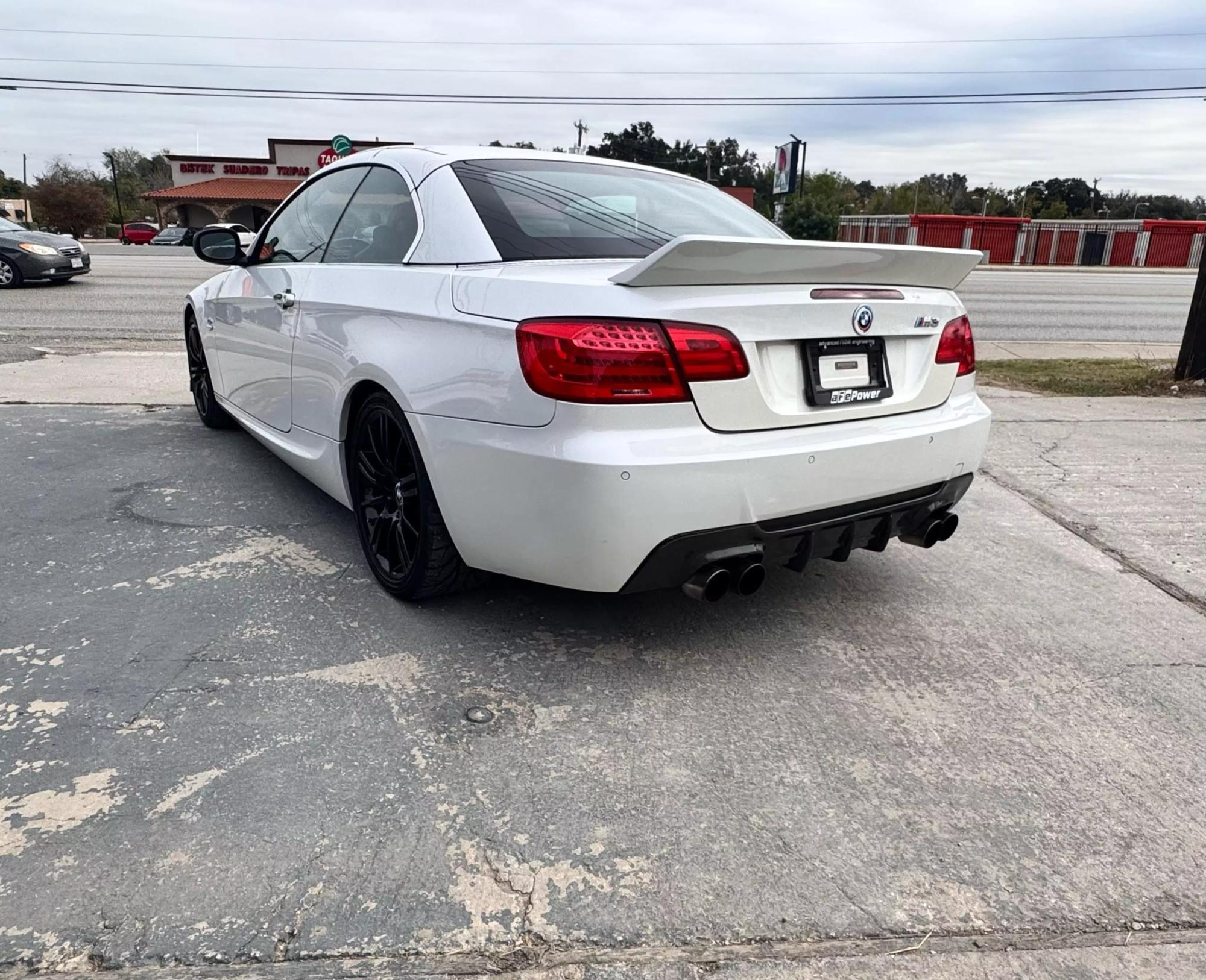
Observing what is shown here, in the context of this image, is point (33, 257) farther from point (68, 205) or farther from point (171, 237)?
point (68, 205)

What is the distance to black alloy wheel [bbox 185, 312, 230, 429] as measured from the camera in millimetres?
5602

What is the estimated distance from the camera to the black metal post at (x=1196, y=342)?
799 centimetres

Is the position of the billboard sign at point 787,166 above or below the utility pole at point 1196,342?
above

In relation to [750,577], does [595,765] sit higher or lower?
lower

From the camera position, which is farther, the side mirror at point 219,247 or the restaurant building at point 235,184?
the restaurant building at point 235,184

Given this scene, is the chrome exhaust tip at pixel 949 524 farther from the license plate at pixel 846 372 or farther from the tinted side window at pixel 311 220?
the tinted side window at pixel 311 220

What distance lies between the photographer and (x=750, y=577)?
2678 mm

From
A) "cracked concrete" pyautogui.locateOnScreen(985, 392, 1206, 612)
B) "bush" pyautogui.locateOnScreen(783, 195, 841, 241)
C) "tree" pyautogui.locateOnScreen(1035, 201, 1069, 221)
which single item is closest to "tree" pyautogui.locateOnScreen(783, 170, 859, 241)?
"bush" pyautogui.locateOnScreen(783, 195, 841, 241)

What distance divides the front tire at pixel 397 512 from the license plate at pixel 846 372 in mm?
1254

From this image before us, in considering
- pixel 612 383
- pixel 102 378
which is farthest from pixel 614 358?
pixel 102 378

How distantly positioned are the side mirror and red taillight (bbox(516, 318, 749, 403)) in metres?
2.77

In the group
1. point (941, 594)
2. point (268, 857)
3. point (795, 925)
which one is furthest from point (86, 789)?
point (941, 594)

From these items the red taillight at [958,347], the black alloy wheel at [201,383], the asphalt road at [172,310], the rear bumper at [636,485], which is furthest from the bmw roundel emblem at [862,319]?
the asphalt road at [172,310]

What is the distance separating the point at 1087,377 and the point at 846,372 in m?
6.90
